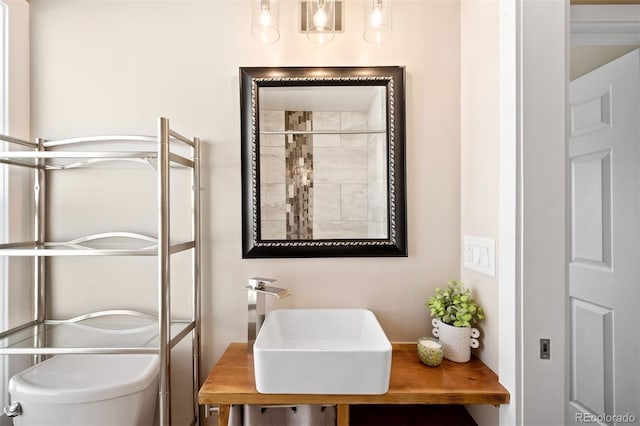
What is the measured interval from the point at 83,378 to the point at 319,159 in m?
1.19

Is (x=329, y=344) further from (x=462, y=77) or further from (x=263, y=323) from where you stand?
(x=462, y=77)

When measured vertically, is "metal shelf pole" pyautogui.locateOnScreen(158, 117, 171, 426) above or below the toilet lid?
above

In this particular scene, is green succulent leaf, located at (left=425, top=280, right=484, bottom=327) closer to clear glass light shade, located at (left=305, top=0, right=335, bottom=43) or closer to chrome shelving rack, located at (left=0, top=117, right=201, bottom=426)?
chrome shelving rack, located at (left=0, top=117, right=201, bottom=426)

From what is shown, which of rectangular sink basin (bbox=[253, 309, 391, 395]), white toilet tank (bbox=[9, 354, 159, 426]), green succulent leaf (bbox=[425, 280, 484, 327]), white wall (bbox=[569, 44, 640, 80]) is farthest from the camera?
white wall (bbox=[569, 44, 640, 80])

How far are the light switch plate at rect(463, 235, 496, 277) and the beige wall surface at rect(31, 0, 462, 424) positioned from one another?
0.31 ft

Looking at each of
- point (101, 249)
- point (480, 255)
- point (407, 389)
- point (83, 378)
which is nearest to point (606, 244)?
point (480, 255)

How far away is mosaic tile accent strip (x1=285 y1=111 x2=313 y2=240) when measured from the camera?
1353 millimetres

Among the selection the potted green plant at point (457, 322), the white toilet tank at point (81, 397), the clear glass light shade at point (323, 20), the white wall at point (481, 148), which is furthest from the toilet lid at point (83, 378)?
the clear glass light shade at point (323, 20)

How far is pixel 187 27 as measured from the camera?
4.54 feet

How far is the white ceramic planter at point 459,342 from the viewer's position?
3.83 feet

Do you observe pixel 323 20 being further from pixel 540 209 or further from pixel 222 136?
pixel 540 209

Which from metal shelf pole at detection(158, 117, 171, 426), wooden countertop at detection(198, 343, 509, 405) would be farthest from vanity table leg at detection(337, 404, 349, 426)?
metal shelf pole at detection(158, 117, 171, 426)

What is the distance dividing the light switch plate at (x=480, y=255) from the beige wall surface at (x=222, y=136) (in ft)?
0.31

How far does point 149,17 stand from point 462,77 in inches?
53.3
